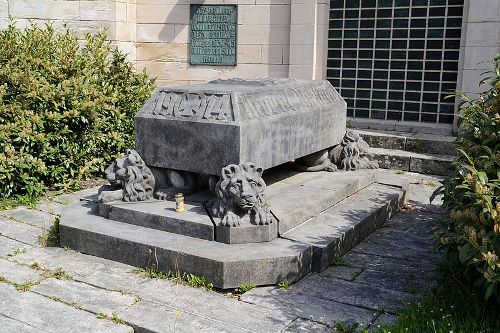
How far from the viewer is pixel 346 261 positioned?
4531 mm

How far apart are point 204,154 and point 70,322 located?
180cm

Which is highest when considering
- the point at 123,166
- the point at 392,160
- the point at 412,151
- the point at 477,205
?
the point at 477,205

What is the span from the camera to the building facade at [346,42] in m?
8.33

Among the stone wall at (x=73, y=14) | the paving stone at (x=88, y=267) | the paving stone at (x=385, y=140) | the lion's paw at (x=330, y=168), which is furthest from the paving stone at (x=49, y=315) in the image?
the stone wall at (x=73, y=14)

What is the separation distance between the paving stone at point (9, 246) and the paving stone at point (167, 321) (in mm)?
1587

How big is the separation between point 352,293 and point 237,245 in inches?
35.5

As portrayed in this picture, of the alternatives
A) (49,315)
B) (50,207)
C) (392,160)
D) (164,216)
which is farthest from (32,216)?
(392,160)

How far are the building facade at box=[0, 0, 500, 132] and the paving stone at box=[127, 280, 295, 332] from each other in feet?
18.3

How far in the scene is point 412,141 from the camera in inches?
314

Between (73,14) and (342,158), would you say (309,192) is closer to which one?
(342,158)

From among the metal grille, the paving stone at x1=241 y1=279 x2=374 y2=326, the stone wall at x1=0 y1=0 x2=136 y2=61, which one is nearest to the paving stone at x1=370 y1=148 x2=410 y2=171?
the metal grille

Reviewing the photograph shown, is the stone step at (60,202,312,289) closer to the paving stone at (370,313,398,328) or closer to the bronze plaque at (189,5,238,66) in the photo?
the paving stone at (370,313,398,328)

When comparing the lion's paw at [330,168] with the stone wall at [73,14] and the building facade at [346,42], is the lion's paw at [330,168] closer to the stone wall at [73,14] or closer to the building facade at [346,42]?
the building facade at [346,42]

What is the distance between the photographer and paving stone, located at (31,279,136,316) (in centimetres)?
368
